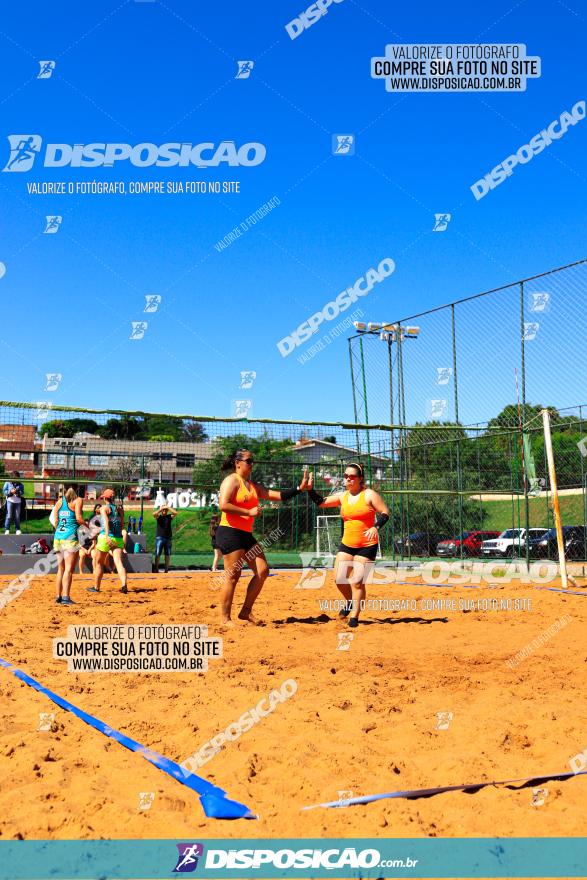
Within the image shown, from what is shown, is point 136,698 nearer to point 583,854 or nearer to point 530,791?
point 530,791

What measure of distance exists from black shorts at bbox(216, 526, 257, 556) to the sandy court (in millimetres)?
815

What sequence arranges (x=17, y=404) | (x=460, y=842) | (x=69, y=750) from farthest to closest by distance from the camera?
(x=17, y=404) → (x=69, y=750) → (x=460, y=842)

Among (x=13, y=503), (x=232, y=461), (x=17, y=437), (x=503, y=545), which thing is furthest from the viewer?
(x=503, y=545)

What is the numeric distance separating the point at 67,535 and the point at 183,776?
6.56 meters

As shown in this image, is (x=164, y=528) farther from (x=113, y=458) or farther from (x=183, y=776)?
(x=183, y=776)

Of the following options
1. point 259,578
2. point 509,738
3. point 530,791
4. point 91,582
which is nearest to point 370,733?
point 509,738

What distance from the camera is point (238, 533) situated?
316 inches

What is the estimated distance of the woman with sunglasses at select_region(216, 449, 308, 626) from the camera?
7875 millimetres

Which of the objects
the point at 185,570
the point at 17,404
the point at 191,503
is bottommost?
the point at 185,570

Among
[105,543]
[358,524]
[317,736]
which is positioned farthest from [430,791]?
[105,543]

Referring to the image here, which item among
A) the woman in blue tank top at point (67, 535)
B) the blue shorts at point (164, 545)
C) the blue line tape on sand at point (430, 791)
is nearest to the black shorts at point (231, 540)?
the woman in blue tank top at point (67, 535)

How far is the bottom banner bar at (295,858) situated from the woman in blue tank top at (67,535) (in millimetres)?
6995

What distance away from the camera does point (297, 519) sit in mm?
21281

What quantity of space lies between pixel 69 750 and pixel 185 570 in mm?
14376
